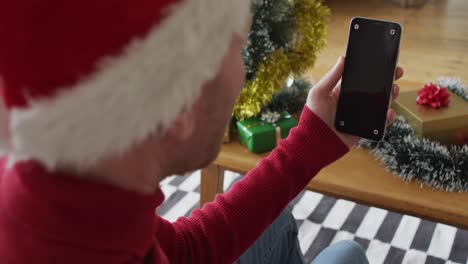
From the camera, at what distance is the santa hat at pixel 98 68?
0.35m

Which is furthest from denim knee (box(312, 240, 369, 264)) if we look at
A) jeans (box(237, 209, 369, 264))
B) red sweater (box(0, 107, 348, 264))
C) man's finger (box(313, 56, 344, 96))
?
red sweater (box(0, 107, 348, 264))

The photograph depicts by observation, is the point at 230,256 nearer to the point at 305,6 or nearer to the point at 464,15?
the point at 305,6

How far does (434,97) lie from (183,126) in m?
0.66

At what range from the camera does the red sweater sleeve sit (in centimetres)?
69

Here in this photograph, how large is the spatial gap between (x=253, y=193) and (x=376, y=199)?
0.79 feet

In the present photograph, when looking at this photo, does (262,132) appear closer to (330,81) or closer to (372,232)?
(330,81)

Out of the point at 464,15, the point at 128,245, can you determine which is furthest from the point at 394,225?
the point at 464,15

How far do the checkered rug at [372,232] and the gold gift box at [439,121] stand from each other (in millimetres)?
488

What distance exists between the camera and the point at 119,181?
1.41ft

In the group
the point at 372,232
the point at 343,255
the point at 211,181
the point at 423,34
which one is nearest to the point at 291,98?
the point at 211,181

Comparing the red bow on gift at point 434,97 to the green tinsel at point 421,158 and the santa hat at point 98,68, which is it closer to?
the green tinsel at point 421,158

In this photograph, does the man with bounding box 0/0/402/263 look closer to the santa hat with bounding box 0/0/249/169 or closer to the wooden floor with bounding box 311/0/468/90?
the santa hat with bounding box 0/0/249/169

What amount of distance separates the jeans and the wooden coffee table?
74mm

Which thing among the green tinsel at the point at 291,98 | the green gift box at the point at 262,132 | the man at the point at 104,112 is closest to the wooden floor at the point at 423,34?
the green tinsel at the point at 291,98
